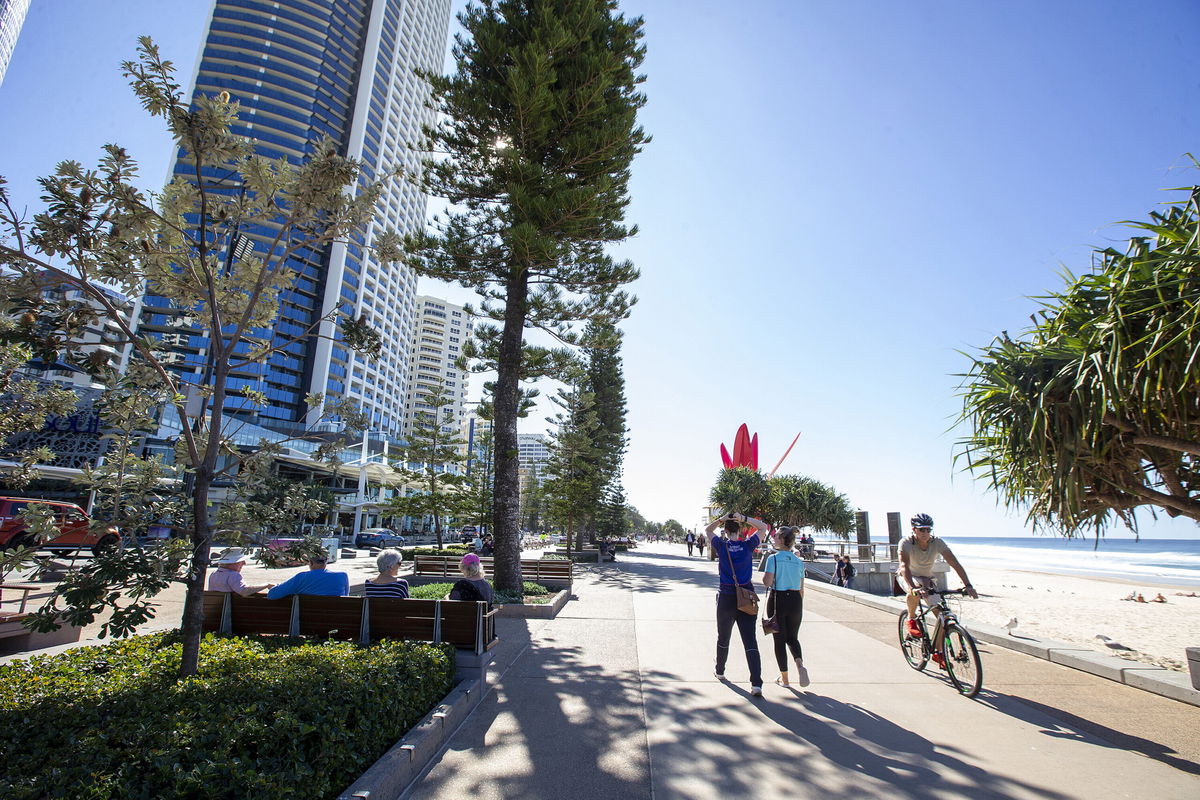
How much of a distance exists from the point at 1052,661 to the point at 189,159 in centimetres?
952

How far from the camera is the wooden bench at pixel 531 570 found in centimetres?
1239

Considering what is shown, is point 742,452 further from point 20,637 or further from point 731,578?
point 20,637

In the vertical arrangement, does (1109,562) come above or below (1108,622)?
below

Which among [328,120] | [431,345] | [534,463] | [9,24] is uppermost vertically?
[328,120]

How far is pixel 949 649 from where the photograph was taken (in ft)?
17.3

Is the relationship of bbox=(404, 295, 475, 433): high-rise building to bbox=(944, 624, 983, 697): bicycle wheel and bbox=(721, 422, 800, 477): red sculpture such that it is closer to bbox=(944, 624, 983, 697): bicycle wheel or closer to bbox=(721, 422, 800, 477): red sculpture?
bbox=(721, 422, 800, 477): red sculpture

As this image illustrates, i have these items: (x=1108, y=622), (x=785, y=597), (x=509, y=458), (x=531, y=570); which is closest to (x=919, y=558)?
(x=785, y=597)

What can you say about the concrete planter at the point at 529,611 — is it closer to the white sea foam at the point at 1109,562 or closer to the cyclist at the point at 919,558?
the cyclist at the point at 919,558

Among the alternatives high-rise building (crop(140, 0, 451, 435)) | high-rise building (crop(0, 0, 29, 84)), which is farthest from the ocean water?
high-rise building (crop(140, 0, 451, 435))

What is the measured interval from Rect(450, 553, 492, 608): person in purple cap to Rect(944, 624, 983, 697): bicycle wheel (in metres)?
4.48

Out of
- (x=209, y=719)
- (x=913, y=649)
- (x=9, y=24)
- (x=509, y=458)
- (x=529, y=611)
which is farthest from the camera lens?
(x=9, y=24)

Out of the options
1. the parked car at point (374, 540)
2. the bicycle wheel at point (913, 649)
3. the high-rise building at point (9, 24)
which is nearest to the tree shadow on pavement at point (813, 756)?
the bicycle wheel at point (913, 649)

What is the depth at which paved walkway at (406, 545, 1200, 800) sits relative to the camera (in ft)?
10.7

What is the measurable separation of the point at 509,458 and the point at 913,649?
6.95 m
